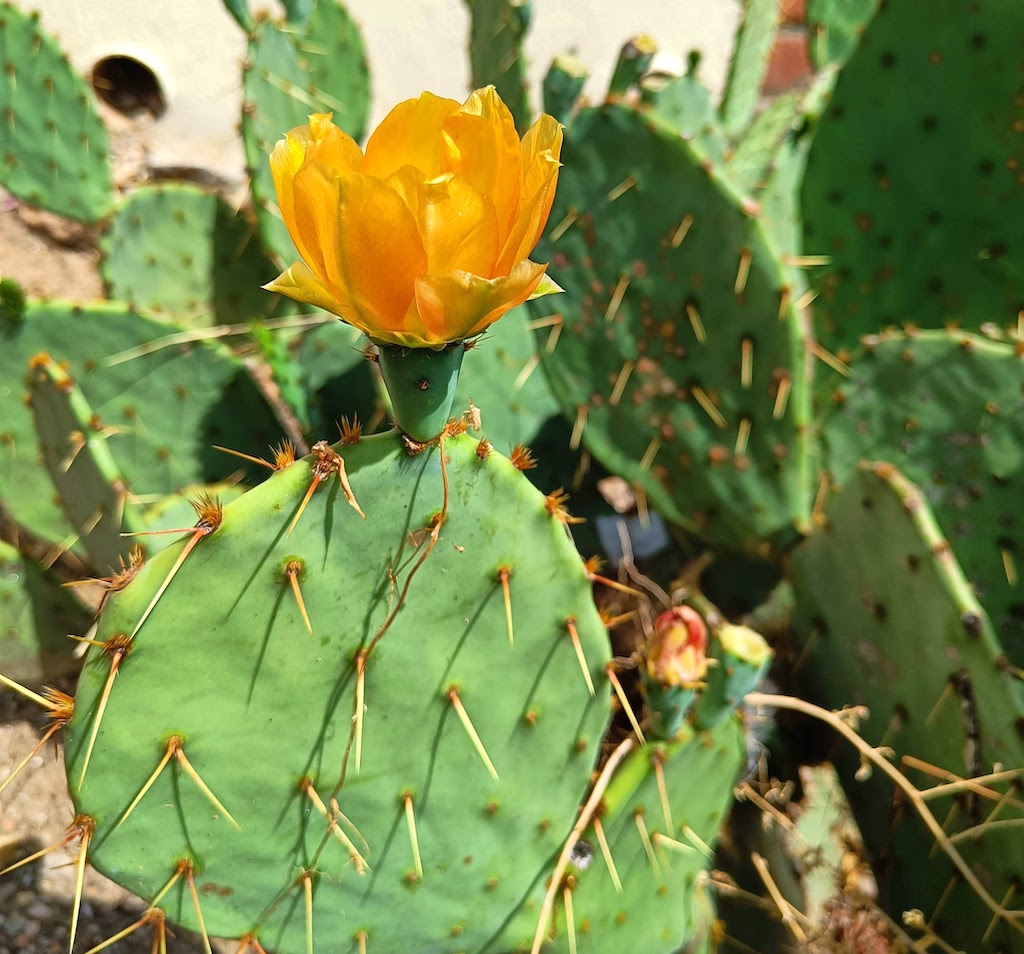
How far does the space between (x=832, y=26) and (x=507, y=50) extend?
3.31 ft

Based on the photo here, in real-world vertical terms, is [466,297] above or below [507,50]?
below

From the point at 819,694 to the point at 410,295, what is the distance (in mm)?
1101

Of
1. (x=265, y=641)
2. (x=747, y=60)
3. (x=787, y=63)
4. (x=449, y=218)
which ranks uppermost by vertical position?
(x=787, y=63)

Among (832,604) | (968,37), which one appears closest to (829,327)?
(968,37)

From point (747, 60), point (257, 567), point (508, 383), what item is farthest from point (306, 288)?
point (747, 60)

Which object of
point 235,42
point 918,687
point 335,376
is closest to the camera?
point 918,687

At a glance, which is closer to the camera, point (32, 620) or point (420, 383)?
point (420, 383)

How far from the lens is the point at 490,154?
1.61 ft

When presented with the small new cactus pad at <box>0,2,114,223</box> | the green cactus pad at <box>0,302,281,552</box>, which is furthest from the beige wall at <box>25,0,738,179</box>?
the green cactus pad at <box>0,302,281,552</box>

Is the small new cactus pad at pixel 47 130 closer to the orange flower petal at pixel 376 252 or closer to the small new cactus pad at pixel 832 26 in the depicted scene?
the small new cactus pad at pixel 832 26

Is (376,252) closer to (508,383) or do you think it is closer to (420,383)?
(420,383)

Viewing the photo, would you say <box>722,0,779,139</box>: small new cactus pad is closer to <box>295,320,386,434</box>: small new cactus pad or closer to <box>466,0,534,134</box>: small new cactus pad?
<box>466,0,534,134</box>: small new cactus pad

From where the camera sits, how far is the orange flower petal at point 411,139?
1.65 feet

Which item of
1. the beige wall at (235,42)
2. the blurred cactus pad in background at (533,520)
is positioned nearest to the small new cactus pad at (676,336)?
the blurred cactus pad in background at (533,520)
